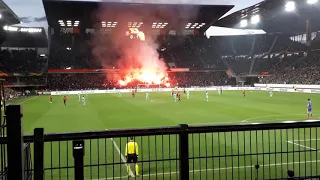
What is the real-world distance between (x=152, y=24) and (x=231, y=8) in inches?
799

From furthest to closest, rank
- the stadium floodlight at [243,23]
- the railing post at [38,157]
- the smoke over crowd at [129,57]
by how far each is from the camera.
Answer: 1. the smoke over crowd at [129,57]
2. the stadium floodlight at [243,23]
3. the railing post at [38,157]

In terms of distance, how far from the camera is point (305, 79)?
6234cm

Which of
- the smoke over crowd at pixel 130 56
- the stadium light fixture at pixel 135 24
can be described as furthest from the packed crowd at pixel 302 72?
the stadium light fixture at pixel 135 24

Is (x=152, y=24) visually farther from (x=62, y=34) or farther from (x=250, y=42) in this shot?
(x=250, y=42)

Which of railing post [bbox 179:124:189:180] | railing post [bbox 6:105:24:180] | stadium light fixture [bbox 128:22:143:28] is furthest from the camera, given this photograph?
stadium light fixture [bbox 128:22:143:28]

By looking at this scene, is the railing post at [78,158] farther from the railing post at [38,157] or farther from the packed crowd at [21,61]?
the packed crowd at [21,61]

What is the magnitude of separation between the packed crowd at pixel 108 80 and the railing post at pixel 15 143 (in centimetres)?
7234

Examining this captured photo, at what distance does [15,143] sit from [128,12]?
66729mm

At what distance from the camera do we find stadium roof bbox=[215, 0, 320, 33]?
59.2 metres

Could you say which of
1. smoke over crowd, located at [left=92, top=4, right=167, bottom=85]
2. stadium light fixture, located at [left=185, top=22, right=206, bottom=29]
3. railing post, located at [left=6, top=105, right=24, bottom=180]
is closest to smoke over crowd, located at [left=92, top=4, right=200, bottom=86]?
smoke over crowd, located at [left=92, top=4, right=167, bottom=85]

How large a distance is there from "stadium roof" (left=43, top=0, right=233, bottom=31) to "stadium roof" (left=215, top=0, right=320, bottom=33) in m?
4.41

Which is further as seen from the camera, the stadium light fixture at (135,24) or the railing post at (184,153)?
the stadium light fixture at (135,24)

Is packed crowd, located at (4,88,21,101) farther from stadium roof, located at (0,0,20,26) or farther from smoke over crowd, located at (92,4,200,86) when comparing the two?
smoke over crowd, located at (92,4,200,86)

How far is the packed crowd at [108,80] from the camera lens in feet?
245
